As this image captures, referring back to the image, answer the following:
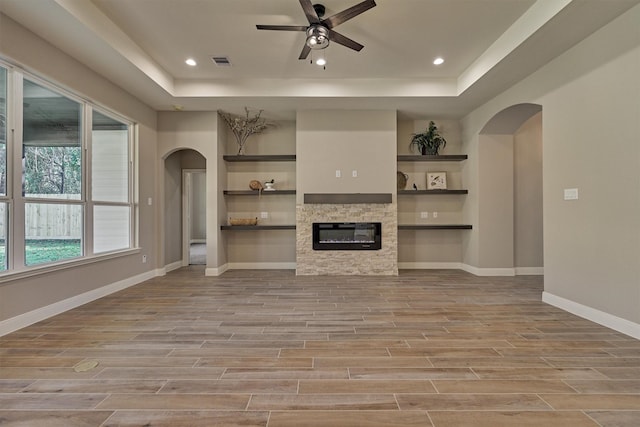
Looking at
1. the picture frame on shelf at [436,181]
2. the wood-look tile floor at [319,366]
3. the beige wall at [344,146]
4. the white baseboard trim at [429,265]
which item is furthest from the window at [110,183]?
the picture frame on shelf at [436,181]

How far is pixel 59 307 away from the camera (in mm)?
3209

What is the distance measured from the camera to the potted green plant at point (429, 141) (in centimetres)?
552

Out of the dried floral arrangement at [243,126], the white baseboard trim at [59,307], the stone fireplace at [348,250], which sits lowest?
the white baseboard trim at [59,307]

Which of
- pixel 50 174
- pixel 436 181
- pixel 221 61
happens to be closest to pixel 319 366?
pixel 50 174

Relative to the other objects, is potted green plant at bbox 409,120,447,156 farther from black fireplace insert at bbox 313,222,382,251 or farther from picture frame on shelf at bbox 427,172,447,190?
black fireplace insert at bbox 313,222,382,251

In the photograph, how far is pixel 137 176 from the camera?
4645 millimetres

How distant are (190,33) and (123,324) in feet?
10.5

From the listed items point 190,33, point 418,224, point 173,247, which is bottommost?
point 173,247

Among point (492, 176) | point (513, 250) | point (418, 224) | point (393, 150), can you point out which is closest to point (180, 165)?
point (393, 150)

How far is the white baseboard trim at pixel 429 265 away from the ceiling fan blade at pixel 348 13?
4202 millimetres

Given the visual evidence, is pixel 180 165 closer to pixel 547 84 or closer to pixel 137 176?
pixel 137 176

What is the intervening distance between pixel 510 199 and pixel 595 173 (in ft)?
7.14

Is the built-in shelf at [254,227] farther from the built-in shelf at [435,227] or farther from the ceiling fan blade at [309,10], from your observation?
the ceiling fan blade at [309,10]

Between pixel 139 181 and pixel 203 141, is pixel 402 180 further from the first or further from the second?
pixel 139 181
